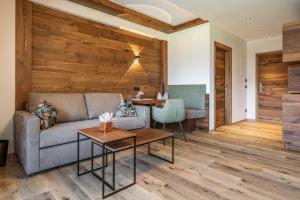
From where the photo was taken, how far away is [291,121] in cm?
293

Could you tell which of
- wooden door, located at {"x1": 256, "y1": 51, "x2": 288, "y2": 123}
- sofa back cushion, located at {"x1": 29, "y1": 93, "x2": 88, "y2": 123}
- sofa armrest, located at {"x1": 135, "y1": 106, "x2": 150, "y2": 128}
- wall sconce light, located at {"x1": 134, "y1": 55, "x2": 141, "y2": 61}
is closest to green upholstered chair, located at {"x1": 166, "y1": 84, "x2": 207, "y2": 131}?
sofa armrest, located at {"x1": 135, "y1": 106, "x2": 150, "y2": 128}

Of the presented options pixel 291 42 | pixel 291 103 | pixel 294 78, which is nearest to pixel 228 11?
pixel 291 42

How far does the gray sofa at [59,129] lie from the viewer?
2010mm

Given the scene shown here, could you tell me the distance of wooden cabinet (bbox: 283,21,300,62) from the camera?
292cm

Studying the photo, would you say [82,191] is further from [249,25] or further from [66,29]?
[249,25]

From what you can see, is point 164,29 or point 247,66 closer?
point 164,29

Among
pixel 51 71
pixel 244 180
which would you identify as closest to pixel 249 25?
pixel 244 180

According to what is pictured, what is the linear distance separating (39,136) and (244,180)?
227 cm

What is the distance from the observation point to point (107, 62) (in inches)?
147

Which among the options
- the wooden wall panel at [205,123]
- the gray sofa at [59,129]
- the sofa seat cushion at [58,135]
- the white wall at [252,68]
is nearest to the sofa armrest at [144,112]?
the gray sofa at [59,129]

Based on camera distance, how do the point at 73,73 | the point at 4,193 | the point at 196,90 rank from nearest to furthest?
the point at 4,193
the point at 73,73
the point at 196,90

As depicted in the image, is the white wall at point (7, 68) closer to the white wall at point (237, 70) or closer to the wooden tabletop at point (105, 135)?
the wooden tabletop at point (105, 135)

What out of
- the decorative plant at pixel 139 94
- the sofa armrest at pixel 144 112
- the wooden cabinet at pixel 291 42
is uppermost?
the wooden cabinet at pixel 291 42

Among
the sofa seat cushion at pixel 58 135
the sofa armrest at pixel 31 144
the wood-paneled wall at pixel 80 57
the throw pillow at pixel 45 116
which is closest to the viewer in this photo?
the sofa armrest at pixel 31 144
